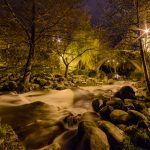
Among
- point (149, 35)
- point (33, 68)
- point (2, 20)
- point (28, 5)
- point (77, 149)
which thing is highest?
point (28, 5)

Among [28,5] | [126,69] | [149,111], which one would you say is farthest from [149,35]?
[126,69]

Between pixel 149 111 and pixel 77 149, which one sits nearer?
pixel 77 149

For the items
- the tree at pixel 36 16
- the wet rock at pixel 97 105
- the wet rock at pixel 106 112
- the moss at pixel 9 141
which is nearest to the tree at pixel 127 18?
the tree at pixel 36 16

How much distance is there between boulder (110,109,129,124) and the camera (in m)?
9.13

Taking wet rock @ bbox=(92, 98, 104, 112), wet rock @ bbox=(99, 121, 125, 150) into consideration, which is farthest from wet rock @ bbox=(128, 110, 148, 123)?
wet rock @ bbox=(92, 98, 104, 112)

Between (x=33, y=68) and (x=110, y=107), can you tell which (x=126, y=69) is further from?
(x=110, y=107)

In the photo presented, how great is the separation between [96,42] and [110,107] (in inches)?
693

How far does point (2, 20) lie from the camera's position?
1462 centimetres

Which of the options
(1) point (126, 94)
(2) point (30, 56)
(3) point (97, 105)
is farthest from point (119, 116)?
(2) point (30, 56)

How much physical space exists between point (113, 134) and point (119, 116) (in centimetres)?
173

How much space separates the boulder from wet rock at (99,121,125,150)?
0.88 meters

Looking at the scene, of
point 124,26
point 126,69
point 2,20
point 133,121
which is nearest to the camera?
point 133,121

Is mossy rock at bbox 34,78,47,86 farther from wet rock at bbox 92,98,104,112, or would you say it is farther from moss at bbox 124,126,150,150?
moss at bbox 124,126,150,150

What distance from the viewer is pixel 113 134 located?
767 cm
